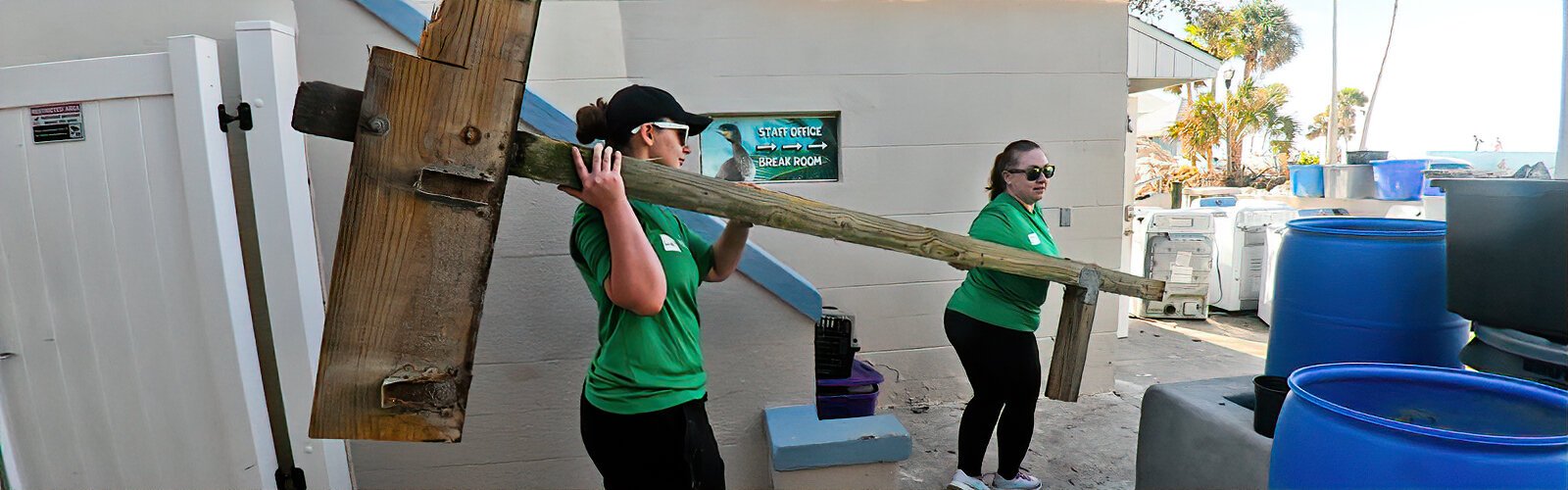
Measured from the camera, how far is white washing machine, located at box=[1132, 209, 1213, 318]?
7.40 m

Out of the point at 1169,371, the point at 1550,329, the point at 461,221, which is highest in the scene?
the point at 461,221

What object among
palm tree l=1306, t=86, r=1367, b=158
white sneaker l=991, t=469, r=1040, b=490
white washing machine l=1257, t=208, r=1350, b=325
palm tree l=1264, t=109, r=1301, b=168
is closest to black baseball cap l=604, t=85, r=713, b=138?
white sneaker l=991, t=469, r=1040, b=490

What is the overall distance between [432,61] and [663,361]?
88 cm

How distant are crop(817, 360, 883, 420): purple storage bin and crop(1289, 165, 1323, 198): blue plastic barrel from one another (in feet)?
30.9

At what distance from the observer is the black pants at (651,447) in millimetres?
1770

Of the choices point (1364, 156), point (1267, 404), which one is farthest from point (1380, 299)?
point (1364, 156)

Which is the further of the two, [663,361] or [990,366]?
[990,366]

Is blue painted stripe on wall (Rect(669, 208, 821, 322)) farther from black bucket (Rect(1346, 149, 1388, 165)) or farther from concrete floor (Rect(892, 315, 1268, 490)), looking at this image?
black bucket (Rect(1346, 149, 1388, 165))

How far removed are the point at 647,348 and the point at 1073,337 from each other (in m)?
1.69

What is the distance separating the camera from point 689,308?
1.85 metres

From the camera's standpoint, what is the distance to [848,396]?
11.3 ft

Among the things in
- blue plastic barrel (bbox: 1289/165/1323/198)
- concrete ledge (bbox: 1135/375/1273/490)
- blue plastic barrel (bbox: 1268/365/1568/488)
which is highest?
blue plastic barrel (bbox: 1289/165/1323/198)

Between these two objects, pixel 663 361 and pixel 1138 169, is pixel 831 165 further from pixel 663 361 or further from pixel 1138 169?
pixel 1138 169

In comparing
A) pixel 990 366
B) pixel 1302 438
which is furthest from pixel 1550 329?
pixel 990 366
